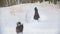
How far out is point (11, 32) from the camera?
1022 mm

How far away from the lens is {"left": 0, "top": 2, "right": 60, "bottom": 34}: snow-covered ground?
1.03m

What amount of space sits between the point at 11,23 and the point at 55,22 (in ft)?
1.40

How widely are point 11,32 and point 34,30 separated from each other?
0.22 meters

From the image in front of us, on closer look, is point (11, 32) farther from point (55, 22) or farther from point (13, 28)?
point (55, 22)

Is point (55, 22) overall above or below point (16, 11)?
below

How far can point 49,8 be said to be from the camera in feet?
3.56

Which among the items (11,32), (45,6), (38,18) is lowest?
(11,32)

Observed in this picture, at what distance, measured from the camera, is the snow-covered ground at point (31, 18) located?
1.03m

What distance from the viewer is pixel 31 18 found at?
106cm

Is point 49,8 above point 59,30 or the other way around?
above

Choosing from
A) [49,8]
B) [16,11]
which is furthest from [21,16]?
[49,8]

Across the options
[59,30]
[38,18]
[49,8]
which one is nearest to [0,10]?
[38,18]

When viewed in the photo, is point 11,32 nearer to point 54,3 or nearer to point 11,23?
point 11,23

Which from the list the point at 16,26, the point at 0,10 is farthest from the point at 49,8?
the point at 0,10
